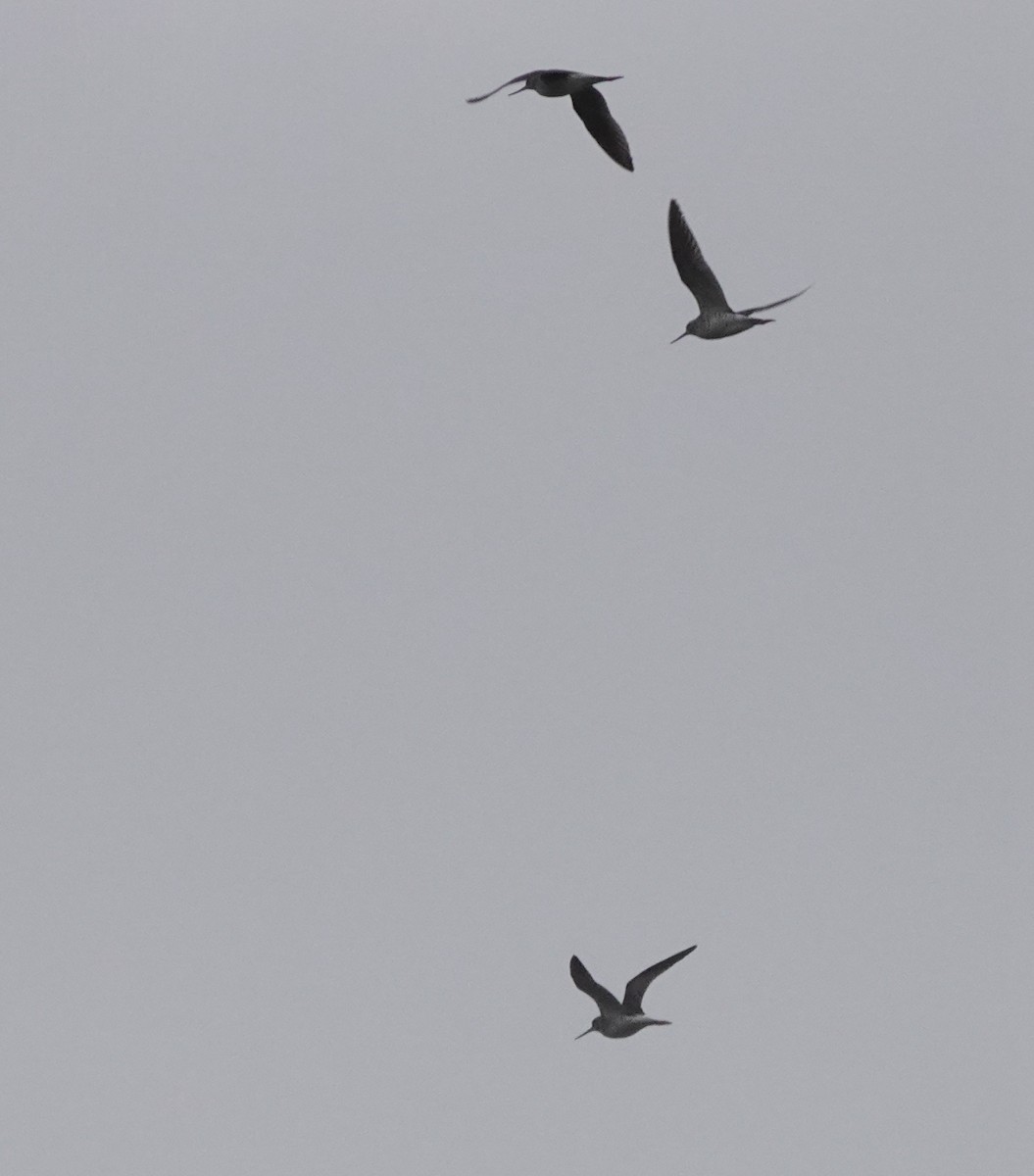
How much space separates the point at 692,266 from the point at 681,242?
0.36 metres

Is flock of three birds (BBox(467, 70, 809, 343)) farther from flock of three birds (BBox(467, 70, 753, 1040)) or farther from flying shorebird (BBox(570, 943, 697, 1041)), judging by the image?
flying shorebird (BBox(570, 943, 697, 1041))

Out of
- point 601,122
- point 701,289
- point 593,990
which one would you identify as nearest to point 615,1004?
point 593,990

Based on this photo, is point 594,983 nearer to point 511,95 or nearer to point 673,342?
point 673,342

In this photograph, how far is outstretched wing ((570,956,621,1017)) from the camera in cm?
3941

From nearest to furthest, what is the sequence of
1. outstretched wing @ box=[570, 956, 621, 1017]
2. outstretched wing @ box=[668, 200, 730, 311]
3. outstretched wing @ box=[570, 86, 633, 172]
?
1. outstretched wing @ box=[668, 200, 730, 311]
2. outstretched wing @ box=[570, 86, 633, 172]
3. outstretched wing @ box=[570, 956, 621, 1017]

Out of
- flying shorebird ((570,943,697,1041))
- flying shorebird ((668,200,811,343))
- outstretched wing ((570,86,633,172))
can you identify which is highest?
outstretched wing ((570,86,633,172))

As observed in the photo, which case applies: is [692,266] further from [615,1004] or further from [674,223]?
[615,1004]

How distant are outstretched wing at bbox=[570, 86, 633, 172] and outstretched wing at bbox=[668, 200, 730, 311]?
1.63 m

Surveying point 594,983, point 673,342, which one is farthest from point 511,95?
point 594,983

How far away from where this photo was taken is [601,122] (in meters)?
35.4

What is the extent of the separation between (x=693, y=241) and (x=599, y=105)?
2571 millimetres

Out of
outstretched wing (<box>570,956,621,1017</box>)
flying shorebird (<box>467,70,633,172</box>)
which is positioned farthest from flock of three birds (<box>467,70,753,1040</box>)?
outstretched wing (<box>570,956,621,1017</box>)

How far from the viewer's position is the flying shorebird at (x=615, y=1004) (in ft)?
129

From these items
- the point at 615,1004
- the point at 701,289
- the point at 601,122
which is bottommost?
the point at 615,1004
